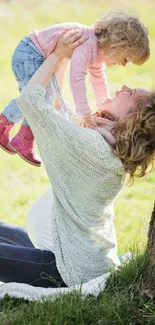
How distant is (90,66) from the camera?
186 inches

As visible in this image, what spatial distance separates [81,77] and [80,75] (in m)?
0.01

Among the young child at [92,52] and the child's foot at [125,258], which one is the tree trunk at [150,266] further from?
the young child at [92,52]

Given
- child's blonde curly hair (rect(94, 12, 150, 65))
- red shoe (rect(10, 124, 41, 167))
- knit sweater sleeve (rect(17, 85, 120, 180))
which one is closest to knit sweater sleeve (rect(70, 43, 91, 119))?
child's blonde curly hair (rect(94, 12, 150, 65))

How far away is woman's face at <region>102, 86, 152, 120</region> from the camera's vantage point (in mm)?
4461

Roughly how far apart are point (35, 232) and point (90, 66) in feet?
2.78

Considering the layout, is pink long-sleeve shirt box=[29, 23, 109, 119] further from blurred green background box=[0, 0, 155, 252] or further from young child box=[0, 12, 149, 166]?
blurred green background box=[0, 0, 155, 252]

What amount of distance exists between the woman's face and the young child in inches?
4.8

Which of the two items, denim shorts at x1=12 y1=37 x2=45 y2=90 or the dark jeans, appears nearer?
the dark jeans

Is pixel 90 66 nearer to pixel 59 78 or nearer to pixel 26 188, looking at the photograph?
pixel 59 78

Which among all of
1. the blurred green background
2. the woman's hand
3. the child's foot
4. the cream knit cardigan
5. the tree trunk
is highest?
the woman's hand

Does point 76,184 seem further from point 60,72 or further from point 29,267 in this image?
point 60,72

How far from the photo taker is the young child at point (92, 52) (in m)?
4.60

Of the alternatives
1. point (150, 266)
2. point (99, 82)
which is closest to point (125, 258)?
point (150, 266)

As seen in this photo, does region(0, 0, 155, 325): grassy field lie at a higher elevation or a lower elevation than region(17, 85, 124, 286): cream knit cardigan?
lower
